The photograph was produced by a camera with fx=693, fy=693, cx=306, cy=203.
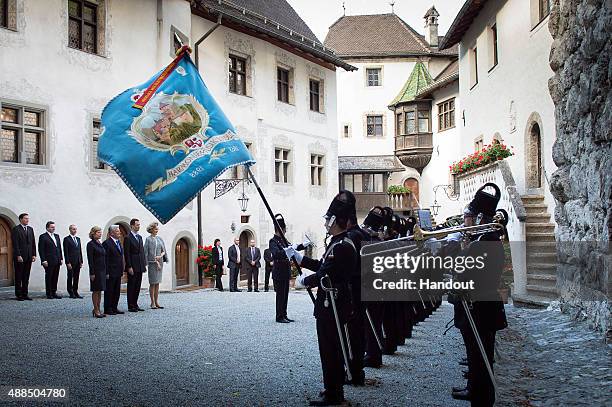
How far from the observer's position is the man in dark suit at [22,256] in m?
15.1

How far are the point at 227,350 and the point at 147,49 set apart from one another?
13.9 metres

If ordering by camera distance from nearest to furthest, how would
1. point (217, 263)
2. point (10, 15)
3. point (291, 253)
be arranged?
1. point (291, 253)
2. point (10, 15)
3. point (217, 263)

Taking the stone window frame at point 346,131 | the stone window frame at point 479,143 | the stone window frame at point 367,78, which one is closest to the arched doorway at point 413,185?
the stone window frame at point 346,131

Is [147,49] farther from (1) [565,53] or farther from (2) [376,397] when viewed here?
(2) [376,397]

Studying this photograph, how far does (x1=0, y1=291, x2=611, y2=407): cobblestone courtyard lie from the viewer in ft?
21.6

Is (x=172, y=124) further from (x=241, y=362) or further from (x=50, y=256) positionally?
(x=50, y=256)

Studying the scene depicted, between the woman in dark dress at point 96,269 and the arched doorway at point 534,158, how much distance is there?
37.1ft

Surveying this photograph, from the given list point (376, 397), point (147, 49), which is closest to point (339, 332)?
point (376, 397)

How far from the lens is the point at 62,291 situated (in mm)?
17500

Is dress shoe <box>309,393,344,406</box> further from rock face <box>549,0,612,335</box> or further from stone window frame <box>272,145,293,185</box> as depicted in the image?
stone window frame <box>272,145,293,185</box>

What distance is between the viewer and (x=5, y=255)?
16.6 m

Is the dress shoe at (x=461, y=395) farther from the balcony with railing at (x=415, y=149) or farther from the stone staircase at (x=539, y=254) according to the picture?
the balcony with railing at (x=415, y=149)

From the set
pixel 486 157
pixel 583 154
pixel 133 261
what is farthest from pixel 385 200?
pixel 583 154

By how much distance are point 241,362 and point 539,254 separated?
8765 millimetres
